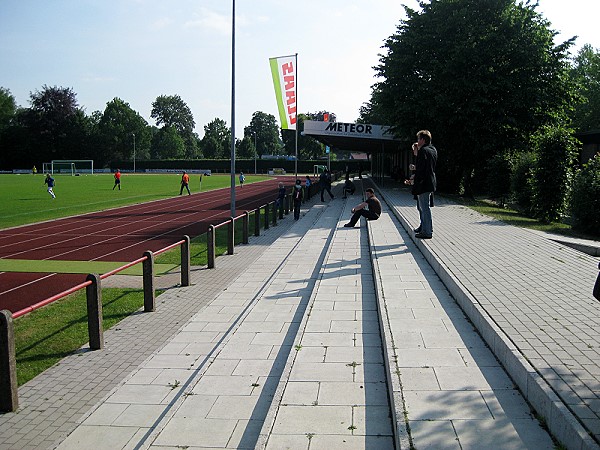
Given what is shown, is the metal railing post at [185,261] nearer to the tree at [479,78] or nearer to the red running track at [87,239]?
the red running track at [87,239]

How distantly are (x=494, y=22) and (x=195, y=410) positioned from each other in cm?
2749

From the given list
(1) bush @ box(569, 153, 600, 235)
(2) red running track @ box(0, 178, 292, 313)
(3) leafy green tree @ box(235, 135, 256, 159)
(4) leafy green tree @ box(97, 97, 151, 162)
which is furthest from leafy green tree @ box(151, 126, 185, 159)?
(1) bush @ box(569, 153, 600, 235)

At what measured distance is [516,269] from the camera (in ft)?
27.7

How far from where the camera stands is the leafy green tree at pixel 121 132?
370 feet

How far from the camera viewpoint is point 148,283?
8.59 metres

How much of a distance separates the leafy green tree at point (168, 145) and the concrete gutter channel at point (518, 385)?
128427mm

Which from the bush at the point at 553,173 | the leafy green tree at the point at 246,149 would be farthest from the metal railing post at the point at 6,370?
the leafy green tree at the point at 246,149

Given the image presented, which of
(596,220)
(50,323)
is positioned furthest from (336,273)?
(596,220)

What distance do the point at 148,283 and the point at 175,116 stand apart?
491ft

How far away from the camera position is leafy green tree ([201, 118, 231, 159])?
128250 mm

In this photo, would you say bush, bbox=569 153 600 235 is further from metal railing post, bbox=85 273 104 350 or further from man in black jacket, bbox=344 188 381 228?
metal railing post, bbox=85 273 104 350

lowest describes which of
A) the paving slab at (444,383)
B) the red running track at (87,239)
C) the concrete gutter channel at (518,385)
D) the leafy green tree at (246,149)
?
the red running track at (87,239)

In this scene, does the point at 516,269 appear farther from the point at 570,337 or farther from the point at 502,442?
the point at 502,442

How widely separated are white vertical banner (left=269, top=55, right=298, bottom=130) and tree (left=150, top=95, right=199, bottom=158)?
402ft
